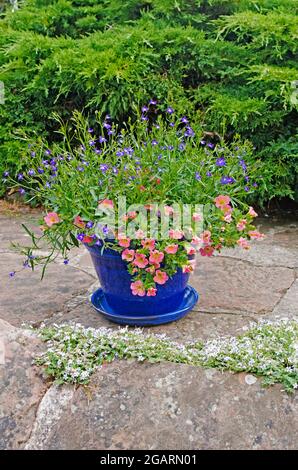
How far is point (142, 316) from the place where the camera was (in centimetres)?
270

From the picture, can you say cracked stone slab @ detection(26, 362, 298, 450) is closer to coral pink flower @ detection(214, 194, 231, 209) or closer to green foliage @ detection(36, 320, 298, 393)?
green foliage @ detection(36, 320, 298, 393)

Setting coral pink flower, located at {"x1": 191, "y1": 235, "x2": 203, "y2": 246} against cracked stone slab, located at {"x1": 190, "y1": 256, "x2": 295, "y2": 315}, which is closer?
coral pink flower, located at {"x1": 191, "y1": 235, "x2": 203, "y2": 246}

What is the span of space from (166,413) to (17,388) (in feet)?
1.69

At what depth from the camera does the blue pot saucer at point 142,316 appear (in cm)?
270

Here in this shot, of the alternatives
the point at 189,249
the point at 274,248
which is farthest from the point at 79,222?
the point at 274,248

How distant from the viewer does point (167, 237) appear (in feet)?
8.18

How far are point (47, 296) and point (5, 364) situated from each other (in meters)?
1.00

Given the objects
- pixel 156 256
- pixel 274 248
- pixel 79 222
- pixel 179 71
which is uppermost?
pixel 179 71

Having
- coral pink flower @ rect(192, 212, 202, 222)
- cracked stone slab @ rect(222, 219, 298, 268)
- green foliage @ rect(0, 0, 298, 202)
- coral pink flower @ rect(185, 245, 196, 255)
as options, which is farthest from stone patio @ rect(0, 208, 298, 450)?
green foliage @ rect(0, 0, 298, 202)

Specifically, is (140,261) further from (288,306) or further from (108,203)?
(288,306)

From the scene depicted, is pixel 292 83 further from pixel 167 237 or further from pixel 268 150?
pixel 167 237

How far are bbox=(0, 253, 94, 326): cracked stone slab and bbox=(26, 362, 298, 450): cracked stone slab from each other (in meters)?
0.84

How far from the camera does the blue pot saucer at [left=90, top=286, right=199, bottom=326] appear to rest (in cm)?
270

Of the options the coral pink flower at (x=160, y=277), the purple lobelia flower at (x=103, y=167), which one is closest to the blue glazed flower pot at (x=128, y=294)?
the coral pink flower at (x=160, y=277)
